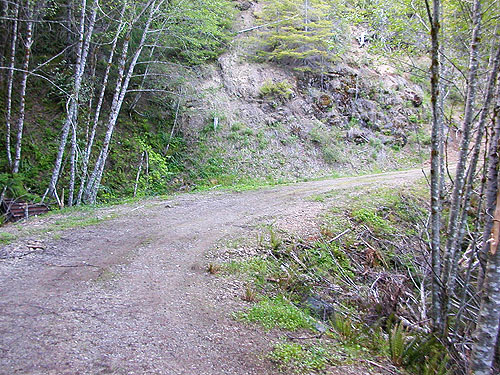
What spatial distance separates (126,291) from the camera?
459 centimetres

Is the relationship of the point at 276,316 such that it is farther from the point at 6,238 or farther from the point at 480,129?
the point at 6,238

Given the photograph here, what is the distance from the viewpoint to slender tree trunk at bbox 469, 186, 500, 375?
2.93 m

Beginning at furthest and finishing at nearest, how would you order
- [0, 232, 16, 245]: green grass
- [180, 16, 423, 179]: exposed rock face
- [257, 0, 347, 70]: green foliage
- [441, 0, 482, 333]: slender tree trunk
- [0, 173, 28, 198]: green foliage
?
[257, 0, 347, 70]: green foliage
[180, 16, 423, 179]: exposed rock face
[0, 173, 28, 198]: green foliage
[0, 232, 16, 245]: green grass
[441, 0, 482, 333]: slender tree trunk

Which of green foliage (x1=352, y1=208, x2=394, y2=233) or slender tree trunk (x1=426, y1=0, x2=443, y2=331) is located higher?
Result: slender tree trunk (x1=426, y1=0, x2=443, y2=331)

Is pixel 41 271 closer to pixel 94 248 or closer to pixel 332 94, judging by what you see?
pixel 94 248

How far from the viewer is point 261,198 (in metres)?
10.6

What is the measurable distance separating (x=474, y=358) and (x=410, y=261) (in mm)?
4187

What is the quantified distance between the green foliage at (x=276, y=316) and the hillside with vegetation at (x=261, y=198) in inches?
1.2

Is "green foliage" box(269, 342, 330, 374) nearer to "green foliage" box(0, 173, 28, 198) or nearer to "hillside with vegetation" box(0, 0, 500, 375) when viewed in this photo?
"hillside with vegetation" box(0, 0, 500, 375)

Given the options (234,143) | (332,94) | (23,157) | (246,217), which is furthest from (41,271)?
(332,94)

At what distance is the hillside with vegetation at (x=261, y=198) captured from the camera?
378cm

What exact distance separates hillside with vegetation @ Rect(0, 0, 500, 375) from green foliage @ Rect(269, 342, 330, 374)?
0.02 m

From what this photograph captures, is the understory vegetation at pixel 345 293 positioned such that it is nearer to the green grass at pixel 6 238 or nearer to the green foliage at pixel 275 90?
the green grass at pixel 6 238

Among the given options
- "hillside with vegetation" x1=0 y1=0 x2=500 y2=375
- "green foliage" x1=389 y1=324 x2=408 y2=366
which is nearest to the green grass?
"hillside with vegetation" x1=0 y1=0 x2=500 y2=375
